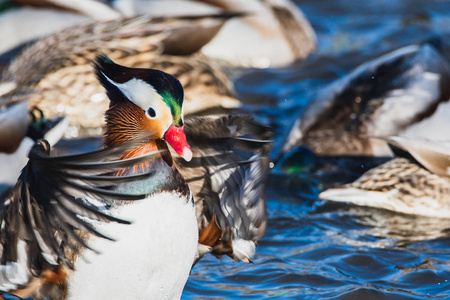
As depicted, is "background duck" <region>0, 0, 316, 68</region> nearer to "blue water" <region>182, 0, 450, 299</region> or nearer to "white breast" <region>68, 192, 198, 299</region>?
"blue water" <region>182, 0, 450, 299</region>

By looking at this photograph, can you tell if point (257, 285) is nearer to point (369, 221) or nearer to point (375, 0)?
point (369, 221)

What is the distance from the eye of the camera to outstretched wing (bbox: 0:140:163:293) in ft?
10.1

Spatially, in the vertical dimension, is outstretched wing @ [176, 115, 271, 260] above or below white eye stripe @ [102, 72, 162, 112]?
below

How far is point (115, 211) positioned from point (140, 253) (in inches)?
8.1

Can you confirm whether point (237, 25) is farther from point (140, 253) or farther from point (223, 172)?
point (140, 253)

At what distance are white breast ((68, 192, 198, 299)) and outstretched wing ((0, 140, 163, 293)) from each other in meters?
0.07

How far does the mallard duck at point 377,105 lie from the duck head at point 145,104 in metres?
2.78

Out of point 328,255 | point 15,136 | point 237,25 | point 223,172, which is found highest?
point 223,172

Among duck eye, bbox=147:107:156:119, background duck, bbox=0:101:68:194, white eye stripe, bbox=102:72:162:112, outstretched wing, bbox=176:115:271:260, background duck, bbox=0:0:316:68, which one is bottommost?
background duck, bbox=0:0:316:68

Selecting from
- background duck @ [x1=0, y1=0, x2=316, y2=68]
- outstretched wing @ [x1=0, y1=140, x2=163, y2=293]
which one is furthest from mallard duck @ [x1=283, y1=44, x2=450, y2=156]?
outstretched wing @ [x1=0, y1=140, x2=163, y2=293]

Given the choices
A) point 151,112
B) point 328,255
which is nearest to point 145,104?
point 151,112

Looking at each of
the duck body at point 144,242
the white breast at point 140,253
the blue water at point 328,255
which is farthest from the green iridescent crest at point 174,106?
the blue water at point 328,255

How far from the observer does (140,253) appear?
325 cm

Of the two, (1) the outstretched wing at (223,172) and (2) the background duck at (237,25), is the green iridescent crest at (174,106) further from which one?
(2) the background duck at (237,25)
